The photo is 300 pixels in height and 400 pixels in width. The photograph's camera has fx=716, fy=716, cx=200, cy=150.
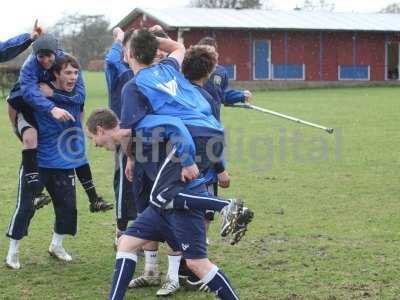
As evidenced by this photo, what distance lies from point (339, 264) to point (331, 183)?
435 cm

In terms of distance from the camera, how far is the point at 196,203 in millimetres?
4617

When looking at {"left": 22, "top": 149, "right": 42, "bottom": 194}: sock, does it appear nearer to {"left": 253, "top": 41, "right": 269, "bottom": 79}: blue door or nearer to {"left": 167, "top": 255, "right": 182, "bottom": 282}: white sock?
{"left": 167, "top": 255, "right": 182, "bottom": 282}: white sock

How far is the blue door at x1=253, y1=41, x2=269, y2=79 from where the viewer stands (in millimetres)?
41719

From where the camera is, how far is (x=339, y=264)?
6.29 m

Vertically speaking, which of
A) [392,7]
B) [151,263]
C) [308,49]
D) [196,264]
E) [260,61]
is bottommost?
[151,263]

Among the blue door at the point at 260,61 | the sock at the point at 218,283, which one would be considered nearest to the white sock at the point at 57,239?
the sock at the point at 218,283

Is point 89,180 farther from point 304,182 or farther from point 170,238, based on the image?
point 304,182

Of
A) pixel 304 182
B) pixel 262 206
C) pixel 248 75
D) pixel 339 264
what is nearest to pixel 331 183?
pixel 304 182

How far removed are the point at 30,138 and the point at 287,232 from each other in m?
2.88

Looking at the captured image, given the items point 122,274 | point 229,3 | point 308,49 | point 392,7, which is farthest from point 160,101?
point 392,7

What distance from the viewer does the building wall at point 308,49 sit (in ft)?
134

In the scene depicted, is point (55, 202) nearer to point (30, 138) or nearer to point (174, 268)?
point (30, 138)

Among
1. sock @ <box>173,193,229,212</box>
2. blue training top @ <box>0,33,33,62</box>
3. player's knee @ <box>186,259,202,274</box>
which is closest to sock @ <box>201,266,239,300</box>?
player's knee @ <box>186,259,202,274</box>

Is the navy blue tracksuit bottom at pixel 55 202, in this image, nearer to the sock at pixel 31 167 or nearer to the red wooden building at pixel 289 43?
the sock at pixel 31 167
